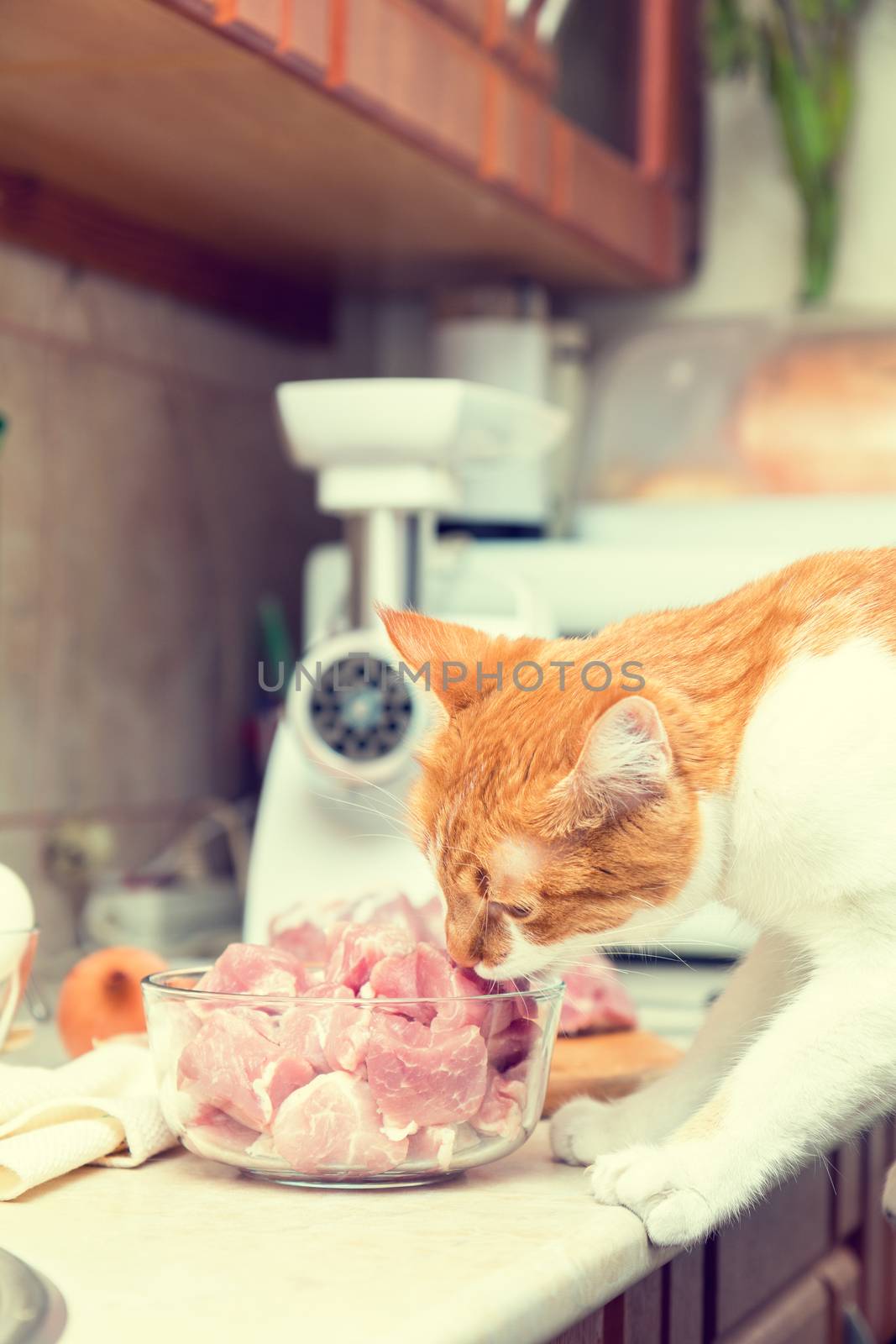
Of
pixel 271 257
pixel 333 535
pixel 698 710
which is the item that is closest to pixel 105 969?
pixel 698 710

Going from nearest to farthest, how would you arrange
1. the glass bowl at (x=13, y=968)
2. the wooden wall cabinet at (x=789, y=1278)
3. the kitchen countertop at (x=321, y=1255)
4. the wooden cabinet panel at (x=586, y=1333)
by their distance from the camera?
the kitchen countertop at (x=321, y=1255) → the wooden cabinet panel at (x=586, y=1333) → the wooden wall cabinet at (x=789, y=1278) → the glass bowl at (x=13, y=968)

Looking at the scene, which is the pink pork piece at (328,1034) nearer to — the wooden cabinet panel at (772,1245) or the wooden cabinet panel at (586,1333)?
the wooden cabinet panel at (586,1333)

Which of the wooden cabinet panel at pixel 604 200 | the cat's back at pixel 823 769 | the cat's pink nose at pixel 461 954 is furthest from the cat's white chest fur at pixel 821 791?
the wooden cabinet panel at pixel 604 200

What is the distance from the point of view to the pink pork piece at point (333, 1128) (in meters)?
0.68

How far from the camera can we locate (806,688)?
711 mm

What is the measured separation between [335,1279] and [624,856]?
0.73 ft

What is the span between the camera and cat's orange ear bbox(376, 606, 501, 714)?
0.80 m

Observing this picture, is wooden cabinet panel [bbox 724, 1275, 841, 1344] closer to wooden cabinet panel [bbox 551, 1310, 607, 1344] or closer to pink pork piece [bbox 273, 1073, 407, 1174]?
wooden cabinet panel [bbox 551, 1310, 607, 1344]

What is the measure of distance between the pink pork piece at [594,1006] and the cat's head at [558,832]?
27cm

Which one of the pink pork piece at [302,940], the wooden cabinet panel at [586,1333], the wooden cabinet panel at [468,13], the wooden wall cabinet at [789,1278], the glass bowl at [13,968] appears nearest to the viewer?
the wooden cabinet panel at [586,1333]

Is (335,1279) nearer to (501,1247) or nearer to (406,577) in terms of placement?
(501,1247)

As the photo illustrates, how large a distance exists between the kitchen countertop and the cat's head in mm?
118

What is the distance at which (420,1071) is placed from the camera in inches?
26.6

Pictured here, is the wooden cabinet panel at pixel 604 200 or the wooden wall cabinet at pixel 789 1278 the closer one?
the wooden wall cabinet at pixel 789 1278
